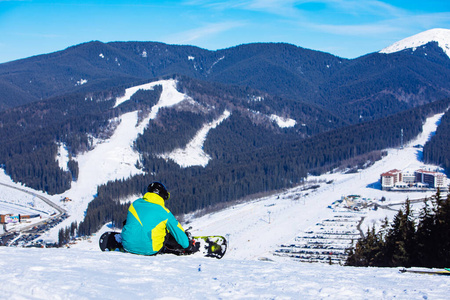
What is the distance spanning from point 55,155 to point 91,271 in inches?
4281

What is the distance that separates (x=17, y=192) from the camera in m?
92.4

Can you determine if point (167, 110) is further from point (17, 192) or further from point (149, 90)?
point (17, 192)

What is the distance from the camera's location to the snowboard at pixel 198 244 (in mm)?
11859

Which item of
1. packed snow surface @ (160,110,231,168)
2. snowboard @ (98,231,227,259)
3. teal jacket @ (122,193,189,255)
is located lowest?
snowboard @ (98,231,227,259)

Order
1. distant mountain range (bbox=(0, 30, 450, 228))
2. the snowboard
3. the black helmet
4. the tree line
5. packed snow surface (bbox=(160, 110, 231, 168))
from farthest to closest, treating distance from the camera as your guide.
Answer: packed snow surface (bbox=(160, 110, 231, 168)) → the tree line → distant mountain range (bbox=(0, 30, 450, 228)) → the snowboard → the black helmet

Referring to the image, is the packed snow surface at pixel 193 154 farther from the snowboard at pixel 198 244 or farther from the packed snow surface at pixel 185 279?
the packed snow surface at pixel 185 279

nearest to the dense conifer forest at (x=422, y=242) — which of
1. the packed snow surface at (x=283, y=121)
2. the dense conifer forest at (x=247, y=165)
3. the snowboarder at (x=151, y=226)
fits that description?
the snowboarder at (x=151, y=226)

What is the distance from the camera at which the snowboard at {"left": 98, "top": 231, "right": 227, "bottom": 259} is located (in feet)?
38.9

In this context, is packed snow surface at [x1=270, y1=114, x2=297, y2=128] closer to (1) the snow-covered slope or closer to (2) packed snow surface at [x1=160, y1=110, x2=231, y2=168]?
(2) packed snow surface at [x1=160, y1=110, x2=231, y2=168]

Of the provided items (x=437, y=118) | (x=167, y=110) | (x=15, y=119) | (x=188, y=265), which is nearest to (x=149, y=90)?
(x=167, y=110)

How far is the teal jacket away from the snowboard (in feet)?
3.17

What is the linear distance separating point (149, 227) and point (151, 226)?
5cm

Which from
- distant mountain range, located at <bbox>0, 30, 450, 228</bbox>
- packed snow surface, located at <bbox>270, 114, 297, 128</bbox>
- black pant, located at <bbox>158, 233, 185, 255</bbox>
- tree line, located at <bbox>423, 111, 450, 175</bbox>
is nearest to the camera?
black pant, located at <bbox>158, 233, 185, 255</bbox>

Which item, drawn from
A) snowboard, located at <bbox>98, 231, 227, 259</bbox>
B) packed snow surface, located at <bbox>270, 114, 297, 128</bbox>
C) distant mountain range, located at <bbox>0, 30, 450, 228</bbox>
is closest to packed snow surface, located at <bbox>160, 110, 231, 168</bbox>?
distant mountain range, located at <bbox>0, 30, 450, 228</bbox>
